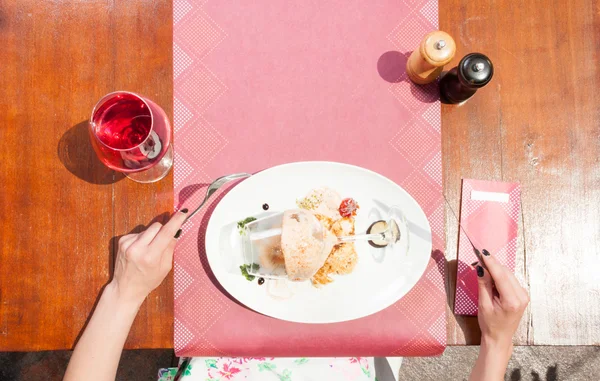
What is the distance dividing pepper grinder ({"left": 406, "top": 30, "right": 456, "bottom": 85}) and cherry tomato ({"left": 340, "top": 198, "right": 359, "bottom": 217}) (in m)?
0.35

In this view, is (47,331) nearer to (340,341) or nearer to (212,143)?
(212,143)

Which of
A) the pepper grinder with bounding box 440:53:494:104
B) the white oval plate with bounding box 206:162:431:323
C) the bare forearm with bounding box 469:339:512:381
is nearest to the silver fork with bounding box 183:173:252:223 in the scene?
the white oval plate with bounding box 206:162:431:323

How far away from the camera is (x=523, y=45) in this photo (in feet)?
3.44

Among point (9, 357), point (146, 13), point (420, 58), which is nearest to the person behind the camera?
point (420, 58)

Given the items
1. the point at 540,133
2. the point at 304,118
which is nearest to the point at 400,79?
the point at 304,118

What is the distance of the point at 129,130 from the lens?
869 mm

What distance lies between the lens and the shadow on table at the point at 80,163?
1.00 m

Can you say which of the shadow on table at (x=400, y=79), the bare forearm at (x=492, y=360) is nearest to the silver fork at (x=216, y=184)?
the shadow on table at (x=400, y=79)

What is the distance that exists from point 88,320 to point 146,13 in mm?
777

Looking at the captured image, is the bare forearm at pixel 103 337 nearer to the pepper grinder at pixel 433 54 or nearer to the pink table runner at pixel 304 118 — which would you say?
the pink table runner at pixel 304 118

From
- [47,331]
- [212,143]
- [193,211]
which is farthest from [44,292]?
[212,143]

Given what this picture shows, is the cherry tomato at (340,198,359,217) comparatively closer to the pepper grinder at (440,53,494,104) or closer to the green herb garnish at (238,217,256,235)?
the green herb garnish at (238,217,256,235)

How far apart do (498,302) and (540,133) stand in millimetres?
446

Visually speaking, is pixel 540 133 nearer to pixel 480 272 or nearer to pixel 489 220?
pixel 489 220
